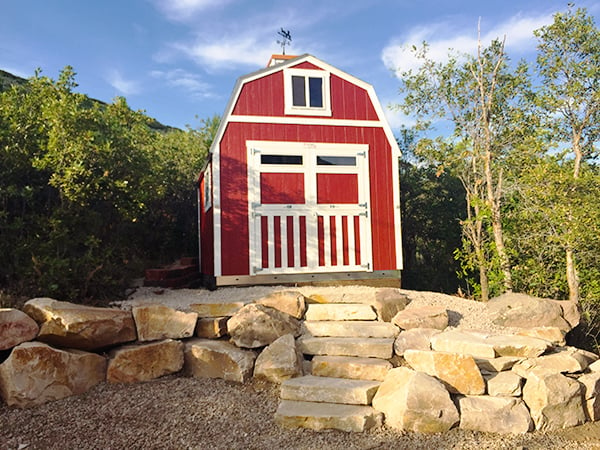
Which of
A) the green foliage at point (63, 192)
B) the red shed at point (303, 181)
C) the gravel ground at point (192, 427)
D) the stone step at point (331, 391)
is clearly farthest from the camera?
the red shed at point (303, 181)

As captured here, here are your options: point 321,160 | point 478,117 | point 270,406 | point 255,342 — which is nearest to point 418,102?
point 478,117

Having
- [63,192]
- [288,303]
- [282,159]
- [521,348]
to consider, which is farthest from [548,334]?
[63,192]

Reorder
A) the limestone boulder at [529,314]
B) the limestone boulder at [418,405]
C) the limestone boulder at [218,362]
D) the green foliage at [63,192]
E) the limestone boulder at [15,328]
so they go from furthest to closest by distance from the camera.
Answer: the green foliage at [63,192] → the limestone boulder at [529,314] → the limestone boulder at [218,362] → the limestone boulder at [15,328] → the limestone boulder at [418,405]

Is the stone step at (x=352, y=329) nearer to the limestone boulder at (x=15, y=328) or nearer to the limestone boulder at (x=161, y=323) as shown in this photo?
the limestone boulder at (x=161, y=323)

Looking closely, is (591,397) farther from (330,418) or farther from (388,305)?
(330,418)

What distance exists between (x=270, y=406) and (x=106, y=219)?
4.65 m

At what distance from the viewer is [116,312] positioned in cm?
451

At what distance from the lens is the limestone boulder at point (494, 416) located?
3.46 metres

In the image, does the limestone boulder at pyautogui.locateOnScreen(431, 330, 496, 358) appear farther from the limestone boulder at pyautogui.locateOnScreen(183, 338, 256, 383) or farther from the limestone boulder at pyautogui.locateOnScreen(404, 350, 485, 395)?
the limestone boulder at pyautogui.locateOnScreen(183, 338, 256, 383)

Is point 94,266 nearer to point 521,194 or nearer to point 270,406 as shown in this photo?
point 270,406

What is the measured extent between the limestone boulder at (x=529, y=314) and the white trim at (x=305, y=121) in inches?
170

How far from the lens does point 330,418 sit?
3412mm

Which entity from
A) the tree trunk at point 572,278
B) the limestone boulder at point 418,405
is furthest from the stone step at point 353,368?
the tree trunk at point 572,278

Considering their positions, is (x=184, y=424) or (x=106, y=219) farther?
(x=106, y=219)
